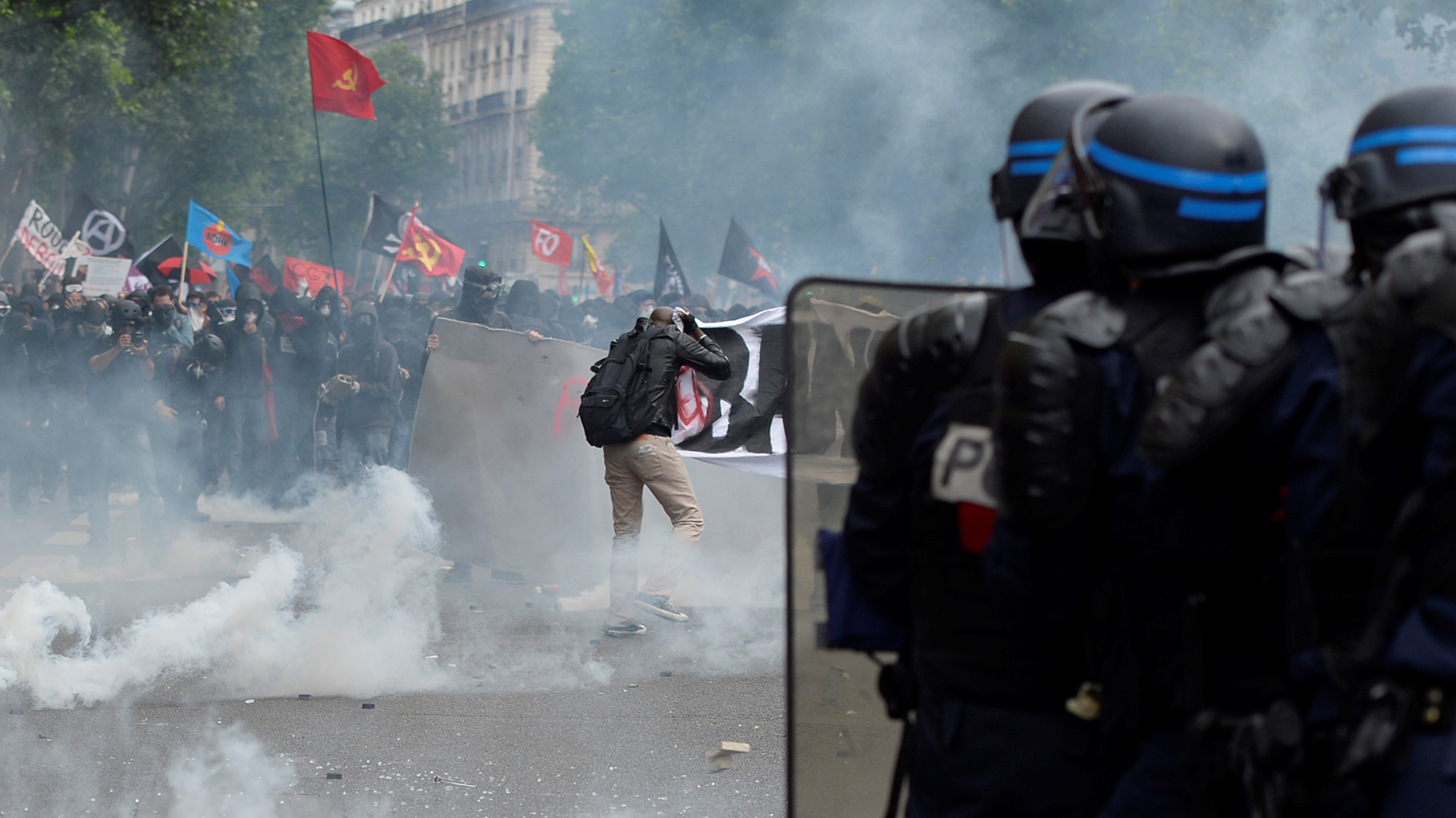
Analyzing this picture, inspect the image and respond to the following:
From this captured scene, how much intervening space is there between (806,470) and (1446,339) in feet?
4.48

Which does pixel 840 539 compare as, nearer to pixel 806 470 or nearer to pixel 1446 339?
pixel 806 470

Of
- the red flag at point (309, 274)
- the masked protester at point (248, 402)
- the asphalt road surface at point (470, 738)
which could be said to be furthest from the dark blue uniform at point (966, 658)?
the red flag at point (309, 274)

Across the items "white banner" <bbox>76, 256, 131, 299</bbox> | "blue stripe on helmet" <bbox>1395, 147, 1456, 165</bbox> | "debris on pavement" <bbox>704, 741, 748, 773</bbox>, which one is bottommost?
"debris on pavement" <bbox>704, 741, 748, 773</bbox>

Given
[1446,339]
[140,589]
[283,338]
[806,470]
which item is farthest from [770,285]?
[1446,339]

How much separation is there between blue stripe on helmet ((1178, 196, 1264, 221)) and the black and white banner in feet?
16.8

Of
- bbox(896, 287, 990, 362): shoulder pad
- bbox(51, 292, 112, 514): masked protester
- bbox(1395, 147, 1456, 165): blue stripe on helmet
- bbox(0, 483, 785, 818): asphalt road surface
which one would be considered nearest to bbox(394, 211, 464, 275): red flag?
bbox(51, 292, 112, 514): masked protester

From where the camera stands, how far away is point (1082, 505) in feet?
5.98

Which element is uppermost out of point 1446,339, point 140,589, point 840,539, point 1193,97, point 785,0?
point 785,0

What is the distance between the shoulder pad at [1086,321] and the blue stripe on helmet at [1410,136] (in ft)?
1.29

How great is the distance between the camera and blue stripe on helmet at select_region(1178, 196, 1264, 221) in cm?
186

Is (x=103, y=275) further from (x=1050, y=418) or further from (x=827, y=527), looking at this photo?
(x=1050, y=418)

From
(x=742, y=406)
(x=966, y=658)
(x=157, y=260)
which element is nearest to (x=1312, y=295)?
(x=966, y=658)

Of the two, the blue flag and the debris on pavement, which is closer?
the debris on pavement

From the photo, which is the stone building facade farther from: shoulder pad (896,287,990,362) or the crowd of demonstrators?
shoulder pad (896,287,990,362)
